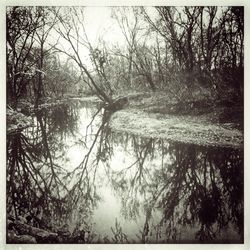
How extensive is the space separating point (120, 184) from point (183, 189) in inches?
14.1

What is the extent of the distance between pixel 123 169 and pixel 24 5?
1.08 meters

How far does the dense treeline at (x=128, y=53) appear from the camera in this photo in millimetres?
2008

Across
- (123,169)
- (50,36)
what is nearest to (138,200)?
(123,169)

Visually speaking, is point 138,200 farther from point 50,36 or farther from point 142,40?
point 50,36

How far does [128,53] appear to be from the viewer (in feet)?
6.64

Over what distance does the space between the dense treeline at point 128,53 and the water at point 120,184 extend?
179mm

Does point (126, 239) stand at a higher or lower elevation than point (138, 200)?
lower

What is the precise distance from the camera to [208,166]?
6.61 ft

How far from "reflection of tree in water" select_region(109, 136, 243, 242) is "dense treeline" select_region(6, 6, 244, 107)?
35 cm

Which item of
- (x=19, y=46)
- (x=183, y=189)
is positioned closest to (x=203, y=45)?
(x=183, y=189)

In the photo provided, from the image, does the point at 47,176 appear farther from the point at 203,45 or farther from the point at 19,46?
the point at 203,45

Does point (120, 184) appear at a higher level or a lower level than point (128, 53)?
lower

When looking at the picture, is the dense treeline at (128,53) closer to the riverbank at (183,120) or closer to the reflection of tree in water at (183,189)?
the riverbank at (183,120)

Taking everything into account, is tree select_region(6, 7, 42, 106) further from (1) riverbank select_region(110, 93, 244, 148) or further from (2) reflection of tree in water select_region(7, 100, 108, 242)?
(1) riverbank select_region(110, 93, 244, 148)
